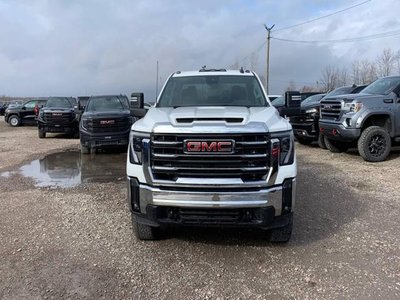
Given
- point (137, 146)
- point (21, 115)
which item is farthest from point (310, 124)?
point (21, 115)

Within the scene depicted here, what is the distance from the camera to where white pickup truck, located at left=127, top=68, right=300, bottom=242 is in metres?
4.36

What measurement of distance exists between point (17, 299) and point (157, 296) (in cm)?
124

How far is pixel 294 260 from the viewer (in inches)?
178

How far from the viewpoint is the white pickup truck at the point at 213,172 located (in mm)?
4359

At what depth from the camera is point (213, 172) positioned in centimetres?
442

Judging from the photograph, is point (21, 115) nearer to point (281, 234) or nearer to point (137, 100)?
point (137, 100)

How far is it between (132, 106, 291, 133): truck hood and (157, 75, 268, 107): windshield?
824mm

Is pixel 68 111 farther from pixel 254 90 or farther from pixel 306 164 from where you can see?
pixel 254 90

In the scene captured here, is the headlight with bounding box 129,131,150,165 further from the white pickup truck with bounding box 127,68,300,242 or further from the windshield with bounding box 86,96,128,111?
the windshield with bounding box 86,96,128,111

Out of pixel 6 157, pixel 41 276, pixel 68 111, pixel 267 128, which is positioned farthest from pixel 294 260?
→ pixel 68 111

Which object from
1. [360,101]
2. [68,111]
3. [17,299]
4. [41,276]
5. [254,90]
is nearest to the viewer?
[17,299]

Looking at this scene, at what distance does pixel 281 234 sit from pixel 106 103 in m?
10.5

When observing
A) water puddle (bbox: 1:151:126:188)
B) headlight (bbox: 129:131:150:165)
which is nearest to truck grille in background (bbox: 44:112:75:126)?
water puddle (bbox: 1:151:126:188)

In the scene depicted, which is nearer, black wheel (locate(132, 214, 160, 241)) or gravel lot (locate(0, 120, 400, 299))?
gravel lot (locate(0, 120, 400, 299))
